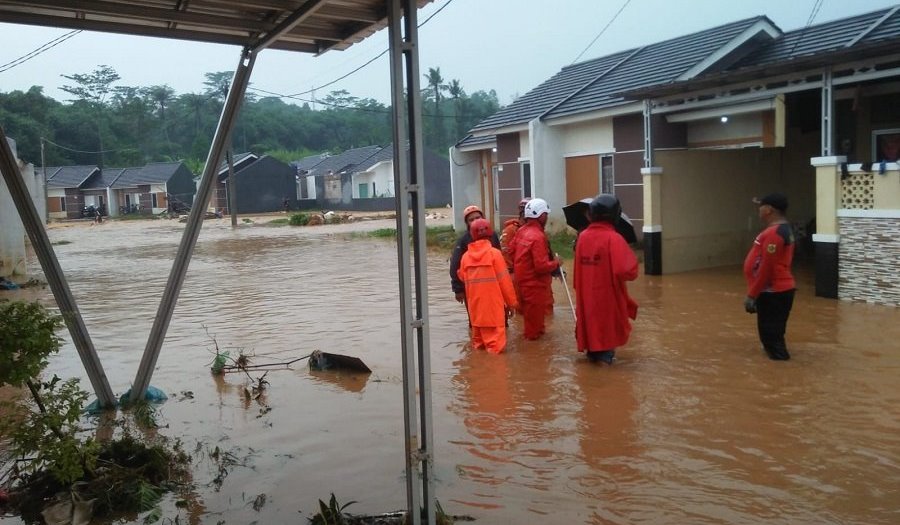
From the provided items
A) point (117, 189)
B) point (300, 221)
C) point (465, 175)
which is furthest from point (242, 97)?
point (117, 189)

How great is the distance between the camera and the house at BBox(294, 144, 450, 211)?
57.7m

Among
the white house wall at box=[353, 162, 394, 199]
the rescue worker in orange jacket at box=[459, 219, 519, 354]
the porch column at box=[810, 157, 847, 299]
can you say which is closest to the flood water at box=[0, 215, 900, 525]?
the rescue worker in orange jacket at box=[459, 219, 519, 354]

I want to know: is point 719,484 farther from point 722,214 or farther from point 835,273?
point 722,214

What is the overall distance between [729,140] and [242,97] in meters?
11.2

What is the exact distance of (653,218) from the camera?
46.4ft

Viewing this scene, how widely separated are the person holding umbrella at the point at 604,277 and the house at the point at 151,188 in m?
58.7

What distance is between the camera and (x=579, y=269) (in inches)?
303

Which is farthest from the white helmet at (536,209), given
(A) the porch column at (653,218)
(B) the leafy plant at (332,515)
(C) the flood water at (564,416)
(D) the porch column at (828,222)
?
(A) the porch column at (653,218)

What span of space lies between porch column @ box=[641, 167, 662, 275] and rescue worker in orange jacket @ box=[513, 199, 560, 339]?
5.85 meters

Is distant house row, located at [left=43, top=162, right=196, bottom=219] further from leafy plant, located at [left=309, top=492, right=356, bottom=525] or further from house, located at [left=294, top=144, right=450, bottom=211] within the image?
leafy plant, located at [left=309, top=492, right=356, bottom=525]

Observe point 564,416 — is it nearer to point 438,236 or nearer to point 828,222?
point 828,222

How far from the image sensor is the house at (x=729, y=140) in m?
10.7

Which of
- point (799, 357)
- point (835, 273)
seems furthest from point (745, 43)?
point (799, 357)

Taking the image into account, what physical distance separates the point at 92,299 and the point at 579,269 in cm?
1083
